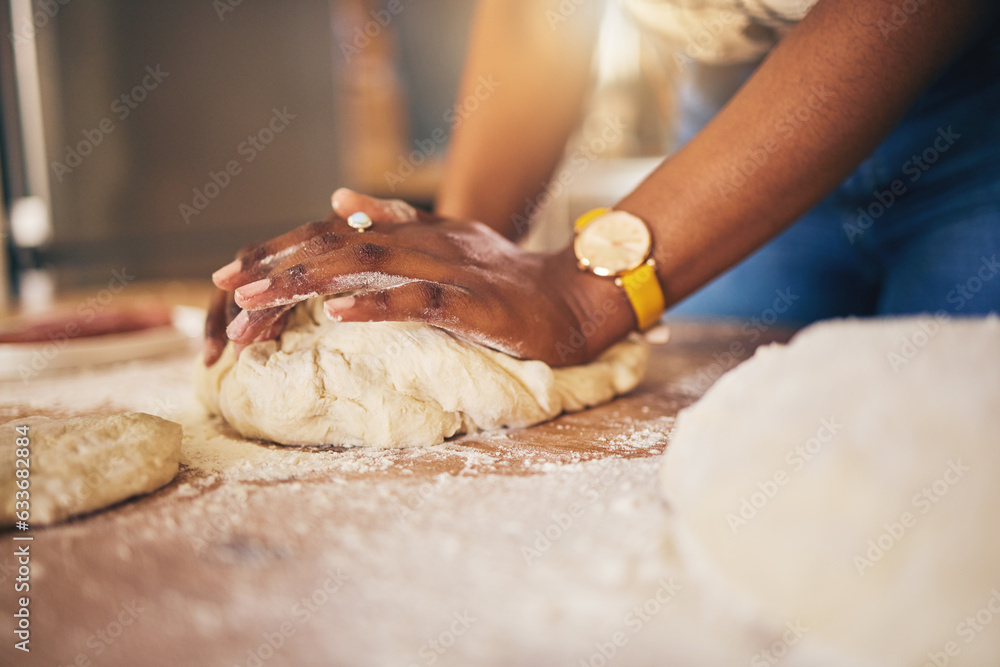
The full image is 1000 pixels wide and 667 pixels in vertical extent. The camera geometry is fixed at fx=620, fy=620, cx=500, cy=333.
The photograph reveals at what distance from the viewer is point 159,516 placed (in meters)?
0.68

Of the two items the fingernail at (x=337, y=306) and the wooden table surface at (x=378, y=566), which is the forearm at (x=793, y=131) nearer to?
the wooden table surface at (x=378, y=566)

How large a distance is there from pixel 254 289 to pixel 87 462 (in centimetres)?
28

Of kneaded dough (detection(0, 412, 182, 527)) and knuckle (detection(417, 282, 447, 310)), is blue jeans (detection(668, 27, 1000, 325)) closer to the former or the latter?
knuckle (detection(417, 282, 447, 310))

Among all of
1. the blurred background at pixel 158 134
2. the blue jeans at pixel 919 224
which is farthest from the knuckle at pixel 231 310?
the blurred background at pixel 158 134

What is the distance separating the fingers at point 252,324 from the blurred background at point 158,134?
4.98 ft

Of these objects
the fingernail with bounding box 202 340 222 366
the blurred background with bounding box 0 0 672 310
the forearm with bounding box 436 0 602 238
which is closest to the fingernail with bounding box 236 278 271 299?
the fingernail with bounding box 202 340 222 366

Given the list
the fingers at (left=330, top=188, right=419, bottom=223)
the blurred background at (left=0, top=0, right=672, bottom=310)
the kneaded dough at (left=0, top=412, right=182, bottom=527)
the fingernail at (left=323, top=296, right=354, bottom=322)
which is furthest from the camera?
the blurred background at (left=0, top=0, right=672, bottom=310)

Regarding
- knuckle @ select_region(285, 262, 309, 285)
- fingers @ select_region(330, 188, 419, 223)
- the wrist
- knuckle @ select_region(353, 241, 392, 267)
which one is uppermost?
fingers @ select_region(330, 188, 419, 223)

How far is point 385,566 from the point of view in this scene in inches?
22.7

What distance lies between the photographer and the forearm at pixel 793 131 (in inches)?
34.6

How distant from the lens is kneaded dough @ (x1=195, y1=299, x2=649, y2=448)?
34.8 inches

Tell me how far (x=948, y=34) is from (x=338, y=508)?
3.42 ft

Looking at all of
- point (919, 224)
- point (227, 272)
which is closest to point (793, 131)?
point (919, 224)

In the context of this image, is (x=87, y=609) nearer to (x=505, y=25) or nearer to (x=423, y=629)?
(x=423, y=629)
